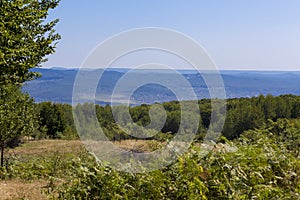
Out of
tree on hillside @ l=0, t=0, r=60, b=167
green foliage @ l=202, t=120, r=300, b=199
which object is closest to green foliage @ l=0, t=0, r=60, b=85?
tree on hillside @ l=0, t=0, r=60, b=167

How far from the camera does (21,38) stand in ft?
25.6

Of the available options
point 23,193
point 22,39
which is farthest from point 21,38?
point 23,193

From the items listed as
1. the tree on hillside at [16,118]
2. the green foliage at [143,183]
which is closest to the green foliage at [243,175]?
the green foliage at [143,183]

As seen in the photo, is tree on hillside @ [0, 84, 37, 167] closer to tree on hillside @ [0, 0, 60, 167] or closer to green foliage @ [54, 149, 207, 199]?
tree on hillside @ [0, 0, 60, 167]

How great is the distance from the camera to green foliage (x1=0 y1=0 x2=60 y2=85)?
6379 mm

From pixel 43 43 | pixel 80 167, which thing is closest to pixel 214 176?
pixel 80 167

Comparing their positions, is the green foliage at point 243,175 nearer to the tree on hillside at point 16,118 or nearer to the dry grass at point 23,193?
the dry grass at point 23,193

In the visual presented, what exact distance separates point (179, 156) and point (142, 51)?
154 centimetres

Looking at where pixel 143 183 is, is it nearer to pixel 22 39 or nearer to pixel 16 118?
pixel 22 39

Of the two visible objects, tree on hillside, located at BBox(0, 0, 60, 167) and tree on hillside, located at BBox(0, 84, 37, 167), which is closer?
tree on hillside, located at BBox(0, 0, 60, 167)

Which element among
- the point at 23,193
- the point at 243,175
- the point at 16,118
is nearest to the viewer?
the point at 243,175

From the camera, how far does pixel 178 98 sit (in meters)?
4.22

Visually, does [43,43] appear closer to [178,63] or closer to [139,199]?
[178,63]

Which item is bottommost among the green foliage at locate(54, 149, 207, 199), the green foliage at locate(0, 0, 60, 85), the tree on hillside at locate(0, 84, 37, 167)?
the tree on hillside at locate(0, 84, 37, 167)
